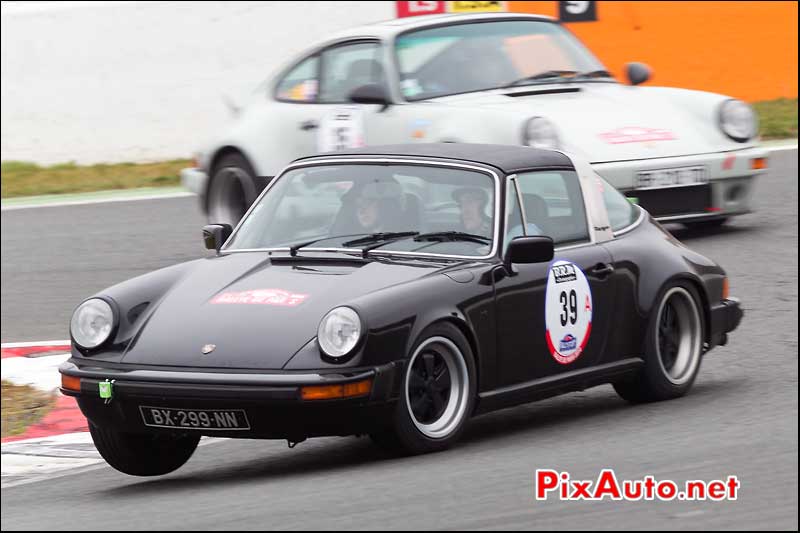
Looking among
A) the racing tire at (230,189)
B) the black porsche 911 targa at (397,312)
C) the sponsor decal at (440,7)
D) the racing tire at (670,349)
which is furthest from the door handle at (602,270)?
the sponsor decal at (440,7)

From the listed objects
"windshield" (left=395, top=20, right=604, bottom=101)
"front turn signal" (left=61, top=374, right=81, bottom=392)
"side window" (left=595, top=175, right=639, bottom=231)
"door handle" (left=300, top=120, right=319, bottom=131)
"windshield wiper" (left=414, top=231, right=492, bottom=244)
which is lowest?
"front turn signal" (left=61, top=374, right=81, bottom=392)

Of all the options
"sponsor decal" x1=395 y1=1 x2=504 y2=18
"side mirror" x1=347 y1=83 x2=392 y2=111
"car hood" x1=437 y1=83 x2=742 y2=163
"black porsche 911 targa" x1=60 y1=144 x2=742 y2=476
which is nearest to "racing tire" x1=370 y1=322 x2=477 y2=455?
"black porsche 911 targa" x1=60 y1=144 x2=742 y2=476

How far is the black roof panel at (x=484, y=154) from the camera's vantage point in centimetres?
669

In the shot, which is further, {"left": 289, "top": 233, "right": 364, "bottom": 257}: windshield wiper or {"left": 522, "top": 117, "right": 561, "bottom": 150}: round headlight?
{"left": 522, "top": 117, "right": 561, "bottom": 150}: round headlight

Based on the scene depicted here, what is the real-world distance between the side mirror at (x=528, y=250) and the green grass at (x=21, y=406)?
2.66 metres

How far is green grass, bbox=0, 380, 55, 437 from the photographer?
A: 764cm

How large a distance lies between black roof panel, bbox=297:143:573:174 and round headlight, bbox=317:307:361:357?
129 cm

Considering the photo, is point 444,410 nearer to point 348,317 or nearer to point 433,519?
point 348,317

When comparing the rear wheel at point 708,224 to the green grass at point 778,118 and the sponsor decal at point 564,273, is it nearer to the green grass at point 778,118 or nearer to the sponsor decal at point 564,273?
the green grass at point 778,118

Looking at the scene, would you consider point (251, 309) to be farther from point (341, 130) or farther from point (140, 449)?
point (341, 130)

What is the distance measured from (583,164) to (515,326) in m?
1.13

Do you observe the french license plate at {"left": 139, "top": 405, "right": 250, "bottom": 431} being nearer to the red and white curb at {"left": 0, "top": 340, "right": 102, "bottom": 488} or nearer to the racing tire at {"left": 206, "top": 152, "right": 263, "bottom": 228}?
the red and white curb at {"left": 0, "top": 340, "right": 102, "bottom": 488}

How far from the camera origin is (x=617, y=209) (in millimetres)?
7176

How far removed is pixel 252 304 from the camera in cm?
598
